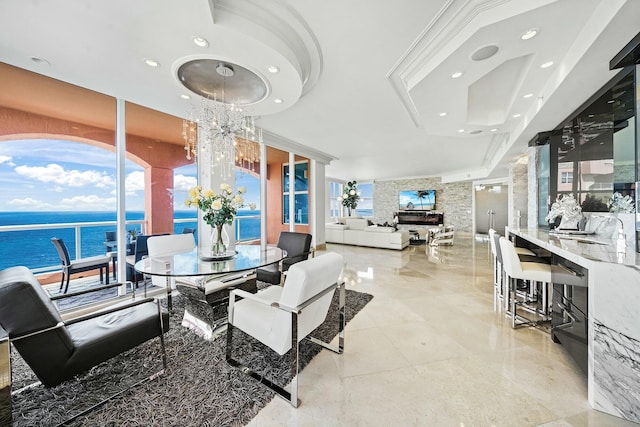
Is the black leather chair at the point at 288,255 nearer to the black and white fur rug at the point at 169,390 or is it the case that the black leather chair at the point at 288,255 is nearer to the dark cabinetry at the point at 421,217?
the black and white fur rug at the point at 169,390

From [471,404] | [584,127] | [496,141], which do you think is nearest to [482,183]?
[496,141]

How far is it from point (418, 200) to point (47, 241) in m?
11.9

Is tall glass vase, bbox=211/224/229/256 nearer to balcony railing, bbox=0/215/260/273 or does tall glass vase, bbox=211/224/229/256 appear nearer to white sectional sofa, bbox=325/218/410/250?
balcony railing, bbox=0/215/260/273

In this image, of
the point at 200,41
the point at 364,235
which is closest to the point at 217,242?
the point at 200,41

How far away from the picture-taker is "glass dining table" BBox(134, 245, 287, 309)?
1964 mm

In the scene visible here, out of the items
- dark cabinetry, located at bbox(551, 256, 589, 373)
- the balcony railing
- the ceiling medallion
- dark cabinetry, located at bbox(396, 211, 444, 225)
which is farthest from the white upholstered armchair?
dark cabinetry, located at bbox(396, 211, 444, 225)

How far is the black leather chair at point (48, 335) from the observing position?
1.22 metres

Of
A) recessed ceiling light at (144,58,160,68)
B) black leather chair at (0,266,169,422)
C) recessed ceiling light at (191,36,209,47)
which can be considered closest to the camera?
black leather chair at (0,266,169,422)

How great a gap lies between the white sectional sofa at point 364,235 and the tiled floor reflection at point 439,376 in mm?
3739

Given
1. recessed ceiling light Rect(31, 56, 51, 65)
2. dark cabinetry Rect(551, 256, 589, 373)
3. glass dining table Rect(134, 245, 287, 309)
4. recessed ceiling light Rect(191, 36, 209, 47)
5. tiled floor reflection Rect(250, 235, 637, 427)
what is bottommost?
tiled floor reflection Rect(250, 235, 637, 427)

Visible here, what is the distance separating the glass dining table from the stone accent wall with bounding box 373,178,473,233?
10.1 m

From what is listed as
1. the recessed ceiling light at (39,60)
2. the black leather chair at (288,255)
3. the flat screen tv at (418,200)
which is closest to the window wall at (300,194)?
the black leather chair at (288,255)

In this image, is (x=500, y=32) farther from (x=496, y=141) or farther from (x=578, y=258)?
(x=496, y=141)

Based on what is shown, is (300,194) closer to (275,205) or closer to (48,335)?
(275,205)
